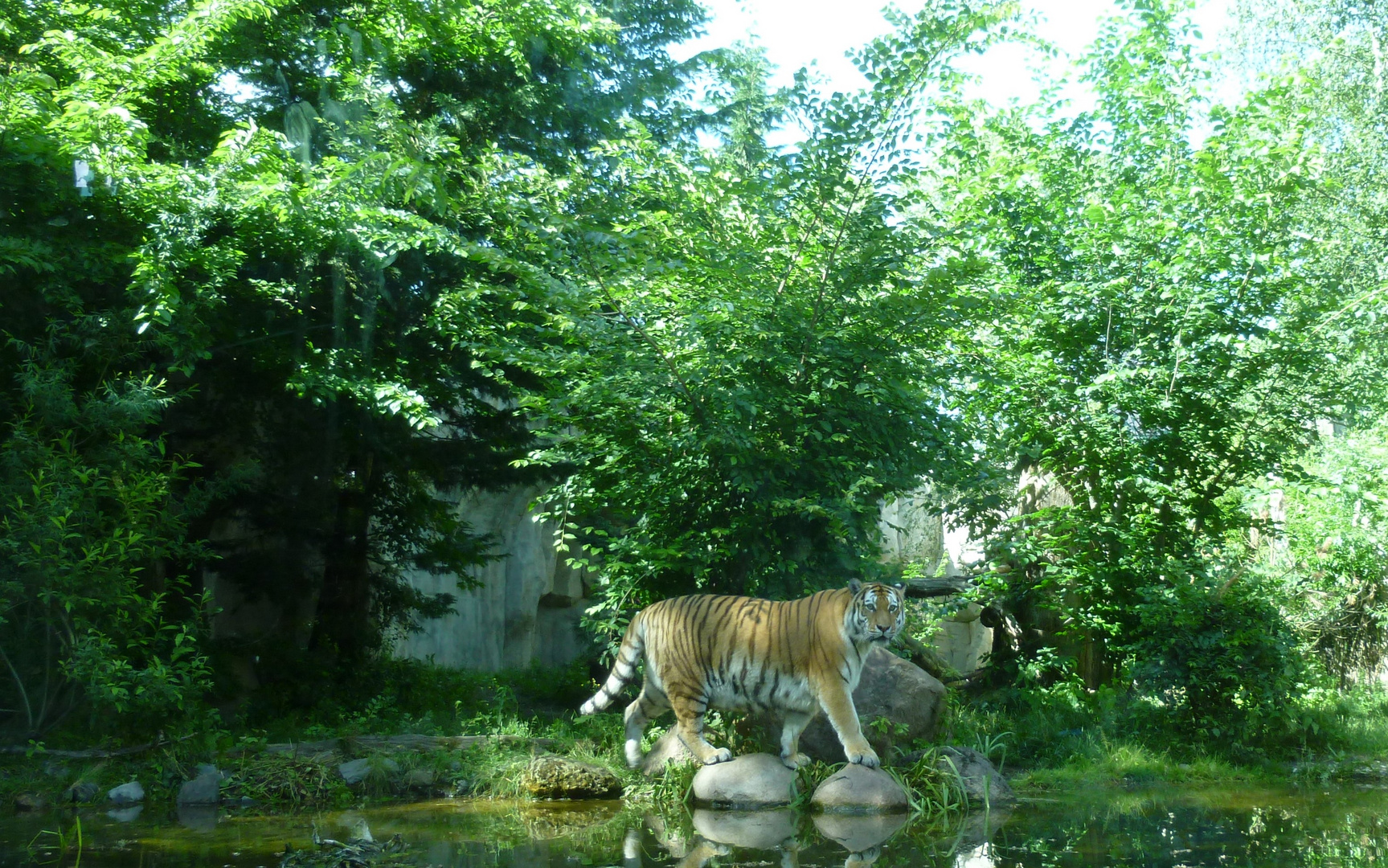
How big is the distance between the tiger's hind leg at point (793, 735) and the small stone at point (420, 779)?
2.69m

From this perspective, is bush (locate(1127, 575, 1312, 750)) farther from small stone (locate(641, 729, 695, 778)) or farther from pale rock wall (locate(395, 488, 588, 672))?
pale rock wall (locate(395, 488, 588, 672))

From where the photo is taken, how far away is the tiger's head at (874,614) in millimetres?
6309

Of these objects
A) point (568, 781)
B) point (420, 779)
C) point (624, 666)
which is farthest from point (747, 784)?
point (420, 779)

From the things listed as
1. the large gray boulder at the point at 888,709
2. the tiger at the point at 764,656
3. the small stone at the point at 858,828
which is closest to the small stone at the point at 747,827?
the small stone at the point at 858,828

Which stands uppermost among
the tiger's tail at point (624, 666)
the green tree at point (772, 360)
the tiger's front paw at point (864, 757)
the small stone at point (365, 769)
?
the green tree at point (772, 360)

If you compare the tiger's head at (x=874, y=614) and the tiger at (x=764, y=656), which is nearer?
the tiger's head at (x=874, y=614)

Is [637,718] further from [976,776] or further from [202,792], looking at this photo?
[202,792]

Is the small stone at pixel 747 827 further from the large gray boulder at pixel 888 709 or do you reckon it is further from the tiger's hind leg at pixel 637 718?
the tiger's hind leg at pixel 637 718

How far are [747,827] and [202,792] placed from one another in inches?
159

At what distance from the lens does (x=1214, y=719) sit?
888 cm

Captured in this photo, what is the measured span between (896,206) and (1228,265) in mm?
4292

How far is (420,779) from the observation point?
754 cm

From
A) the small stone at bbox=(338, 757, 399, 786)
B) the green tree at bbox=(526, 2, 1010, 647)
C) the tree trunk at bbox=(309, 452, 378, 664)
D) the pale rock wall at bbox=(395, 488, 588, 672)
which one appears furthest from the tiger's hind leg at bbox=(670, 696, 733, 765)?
the pale rock wall at bbox=(395, 488, 588, 672)

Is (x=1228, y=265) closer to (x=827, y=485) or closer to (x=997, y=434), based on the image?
(x=997, y=434)
